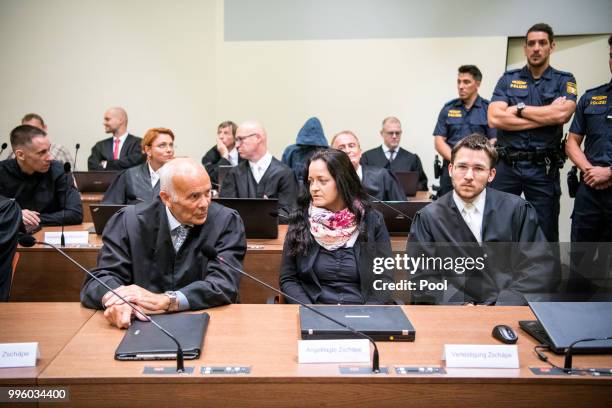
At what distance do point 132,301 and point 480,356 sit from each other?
1.13 m

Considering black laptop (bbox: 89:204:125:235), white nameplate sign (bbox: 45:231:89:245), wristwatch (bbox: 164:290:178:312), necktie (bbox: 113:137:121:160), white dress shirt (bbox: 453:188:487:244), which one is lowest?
wristwatch (bbox: 164:290:178:312)

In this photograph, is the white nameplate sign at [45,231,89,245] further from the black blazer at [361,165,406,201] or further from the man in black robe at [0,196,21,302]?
the black blazer at [361,165,406,201]

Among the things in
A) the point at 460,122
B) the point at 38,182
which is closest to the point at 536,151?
the point at 460,122

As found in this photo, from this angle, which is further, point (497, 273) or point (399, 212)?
point (399, 212)

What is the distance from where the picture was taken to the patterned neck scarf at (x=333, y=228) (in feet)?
8.31

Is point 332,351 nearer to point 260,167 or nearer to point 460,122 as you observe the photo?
point 260,167

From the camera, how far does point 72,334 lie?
1834 mm

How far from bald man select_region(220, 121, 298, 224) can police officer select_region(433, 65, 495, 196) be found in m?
1.59

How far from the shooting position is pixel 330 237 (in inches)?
99.6

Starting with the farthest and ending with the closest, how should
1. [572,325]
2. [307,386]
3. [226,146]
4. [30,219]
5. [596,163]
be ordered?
1. [226,146]
2. [596,163]
3. [30,219]
4. [572,325]
5. [307,386]

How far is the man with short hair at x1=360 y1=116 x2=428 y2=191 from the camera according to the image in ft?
19.9

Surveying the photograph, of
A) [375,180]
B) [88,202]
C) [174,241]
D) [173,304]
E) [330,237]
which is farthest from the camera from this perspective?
[88,202]

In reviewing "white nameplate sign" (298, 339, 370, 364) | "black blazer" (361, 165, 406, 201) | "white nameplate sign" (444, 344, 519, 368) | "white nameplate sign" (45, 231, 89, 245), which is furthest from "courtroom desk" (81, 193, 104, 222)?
"white nameplate sign" (444, 344, 519, 368)

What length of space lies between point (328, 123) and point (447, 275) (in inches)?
187
